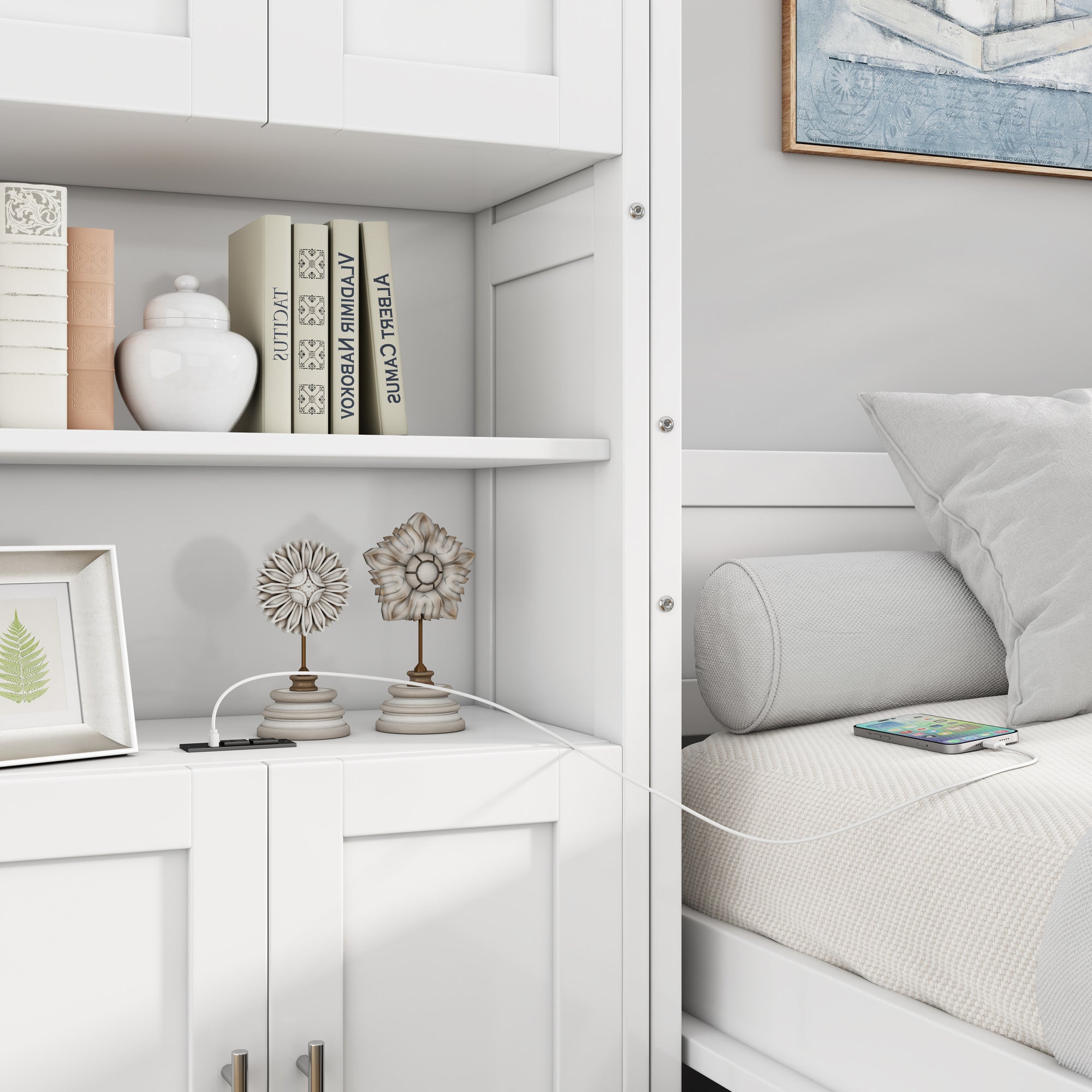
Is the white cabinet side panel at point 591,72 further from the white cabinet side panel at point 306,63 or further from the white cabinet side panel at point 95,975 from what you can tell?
the white cabinet side panel at point 95,975

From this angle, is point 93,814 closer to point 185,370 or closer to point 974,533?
point 185,370

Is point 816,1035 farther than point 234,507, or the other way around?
point 234,507

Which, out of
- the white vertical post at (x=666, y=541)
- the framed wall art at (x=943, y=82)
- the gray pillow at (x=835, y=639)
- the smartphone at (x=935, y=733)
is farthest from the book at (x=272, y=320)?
the framed wall art at (x=943, y=82)

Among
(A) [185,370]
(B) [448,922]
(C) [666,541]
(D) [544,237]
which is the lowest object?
(B) [448,922]

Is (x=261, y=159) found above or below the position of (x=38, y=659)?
above

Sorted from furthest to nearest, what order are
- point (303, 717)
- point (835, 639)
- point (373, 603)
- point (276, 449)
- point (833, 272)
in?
point (833, 272), point (373, 603), point (835, 639), point (303, 717), point (276, 449)

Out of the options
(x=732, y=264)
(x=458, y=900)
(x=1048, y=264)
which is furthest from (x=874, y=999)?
(x=1048, y=264)

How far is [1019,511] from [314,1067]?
901mm

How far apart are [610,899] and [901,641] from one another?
45 cm

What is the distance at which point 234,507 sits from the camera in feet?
4.69

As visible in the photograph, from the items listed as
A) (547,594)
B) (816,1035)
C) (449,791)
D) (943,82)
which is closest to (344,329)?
(547,594)

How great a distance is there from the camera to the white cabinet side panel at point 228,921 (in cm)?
106

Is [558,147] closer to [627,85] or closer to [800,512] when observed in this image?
[627,85]

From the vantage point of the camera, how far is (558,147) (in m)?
1.19
